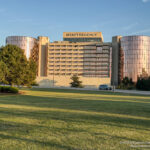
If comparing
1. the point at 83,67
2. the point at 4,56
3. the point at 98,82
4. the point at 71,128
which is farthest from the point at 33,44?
the point at 71,128

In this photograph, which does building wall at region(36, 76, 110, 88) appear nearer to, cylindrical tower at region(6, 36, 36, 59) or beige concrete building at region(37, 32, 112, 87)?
beige concrete building at region(37, 32, 112, 87)

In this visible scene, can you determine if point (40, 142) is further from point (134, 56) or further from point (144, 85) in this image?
point (134, 56)

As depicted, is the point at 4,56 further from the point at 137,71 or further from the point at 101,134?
the point at 137,71

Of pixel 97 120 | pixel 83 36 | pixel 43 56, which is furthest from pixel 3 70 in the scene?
pixel 83 36

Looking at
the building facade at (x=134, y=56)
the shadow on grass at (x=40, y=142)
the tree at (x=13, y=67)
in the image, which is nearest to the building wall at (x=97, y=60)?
the building facade at (x=134, y=56)

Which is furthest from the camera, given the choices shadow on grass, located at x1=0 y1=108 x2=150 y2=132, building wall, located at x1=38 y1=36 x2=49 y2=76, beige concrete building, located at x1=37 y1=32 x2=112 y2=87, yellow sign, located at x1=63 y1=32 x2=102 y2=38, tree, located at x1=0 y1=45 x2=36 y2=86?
yellow sign, located at x1=63 y1=32 x2=102 y2=38

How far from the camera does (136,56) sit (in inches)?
3445

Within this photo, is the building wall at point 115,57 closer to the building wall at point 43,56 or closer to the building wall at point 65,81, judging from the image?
the building wall at point 65,81

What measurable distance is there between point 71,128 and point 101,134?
1087mm

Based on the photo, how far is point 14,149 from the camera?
3.98 metres

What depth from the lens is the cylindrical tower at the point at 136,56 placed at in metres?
86.4

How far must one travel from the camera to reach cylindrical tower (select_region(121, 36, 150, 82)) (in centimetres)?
8644

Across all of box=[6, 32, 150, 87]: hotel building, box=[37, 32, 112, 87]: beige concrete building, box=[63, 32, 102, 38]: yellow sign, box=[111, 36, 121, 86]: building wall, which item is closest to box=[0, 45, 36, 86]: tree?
box=[6, 32, 150, 87]: hotel building

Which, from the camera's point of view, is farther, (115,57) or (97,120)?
(115,57)
